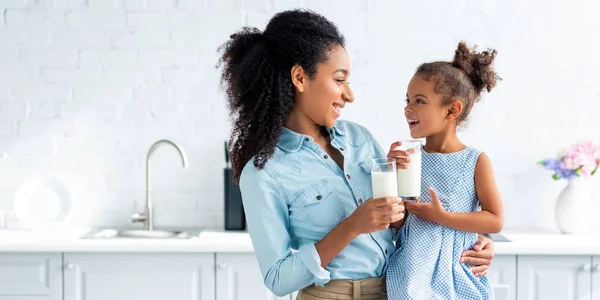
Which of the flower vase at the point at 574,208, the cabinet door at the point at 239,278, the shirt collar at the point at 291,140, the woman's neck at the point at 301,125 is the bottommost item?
the cabinet door at the point at 239,278

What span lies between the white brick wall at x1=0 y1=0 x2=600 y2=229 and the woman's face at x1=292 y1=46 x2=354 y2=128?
6.01 ft

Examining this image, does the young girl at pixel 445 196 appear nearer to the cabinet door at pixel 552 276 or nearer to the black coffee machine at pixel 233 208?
the cabinet door at pixel 552 276

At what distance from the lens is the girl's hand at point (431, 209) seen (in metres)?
1.78

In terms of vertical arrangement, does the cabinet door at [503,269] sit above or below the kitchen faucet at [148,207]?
below

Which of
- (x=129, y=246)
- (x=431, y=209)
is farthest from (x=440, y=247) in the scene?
(x=129, y=246)

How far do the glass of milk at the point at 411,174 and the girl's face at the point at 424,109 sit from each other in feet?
0.63

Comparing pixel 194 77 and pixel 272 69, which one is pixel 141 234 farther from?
pixel 272 69

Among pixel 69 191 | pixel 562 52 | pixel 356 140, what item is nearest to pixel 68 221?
pixel 69 191

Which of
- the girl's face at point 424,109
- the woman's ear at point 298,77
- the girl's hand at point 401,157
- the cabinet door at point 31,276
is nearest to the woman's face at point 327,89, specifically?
the woman's ear at point 298,77

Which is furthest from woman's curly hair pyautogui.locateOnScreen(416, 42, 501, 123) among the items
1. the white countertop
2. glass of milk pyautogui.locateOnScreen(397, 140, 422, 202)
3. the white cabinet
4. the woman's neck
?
the white cabinet

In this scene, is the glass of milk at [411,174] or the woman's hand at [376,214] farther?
the glass of milk at [411,174]

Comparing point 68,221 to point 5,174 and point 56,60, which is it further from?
point 56,60

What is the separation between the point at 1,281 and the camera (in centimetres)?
308

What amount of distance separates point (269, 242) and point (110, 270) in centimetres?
162
